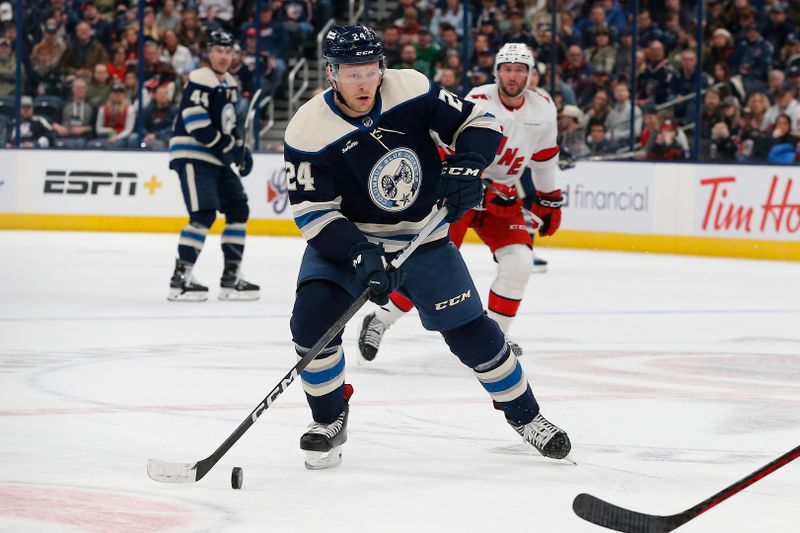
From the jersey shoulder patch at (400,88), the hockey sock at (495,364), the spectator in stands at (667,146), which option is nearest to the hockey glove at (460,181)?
the jersey shoulder patch at (400,88)

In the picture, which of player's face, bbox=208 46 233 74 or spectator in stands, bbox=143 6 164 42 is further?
spectator in stands, bbox=143 6 164 42

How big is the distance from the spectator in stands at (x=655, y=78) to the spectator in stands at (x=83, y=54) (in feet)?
15.9

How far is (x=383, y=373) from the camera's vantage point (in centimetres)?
507

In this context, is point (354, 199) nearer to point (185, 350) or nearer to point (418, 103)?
point (418, 103)

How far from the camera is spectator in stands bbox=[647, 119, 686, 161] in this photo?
10.6 metres

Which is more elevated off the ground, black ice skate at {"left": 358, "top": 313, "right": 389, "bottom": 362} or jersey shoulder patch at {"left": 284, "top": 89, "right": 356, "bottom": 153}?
jersey shoulder patch at {"left": 284, "top": 89, "right": 356, "bottom": 153}

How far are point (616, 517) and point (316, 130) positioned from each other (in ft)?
4.03

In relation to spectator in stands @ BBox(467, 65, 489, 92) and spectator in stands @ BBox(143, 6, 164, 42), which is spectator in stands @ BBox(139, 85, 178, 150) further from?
spectator in stands @ BBox(467, 65, 489, 92)

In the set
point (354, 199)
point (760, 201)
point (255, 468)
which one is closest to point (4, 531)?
point (255, 468)

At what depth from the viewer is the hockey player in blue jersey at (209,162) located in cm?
725

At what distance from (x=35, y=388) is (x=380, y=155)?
1785 millimetres

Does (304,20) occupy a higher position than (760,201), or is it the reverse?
(304,20)

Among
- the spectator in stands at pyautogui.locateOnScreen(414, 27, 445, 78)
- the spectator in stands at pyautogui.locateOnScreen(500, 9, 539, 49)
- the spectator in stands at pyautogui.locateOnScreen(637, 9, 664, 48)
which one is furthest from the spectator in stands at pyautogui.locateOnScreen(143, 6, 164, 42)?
the spectator in stands at pyautogui.locateOnScreen(637, 9, 664, 48)

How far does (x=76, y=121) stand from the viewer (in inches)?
478
